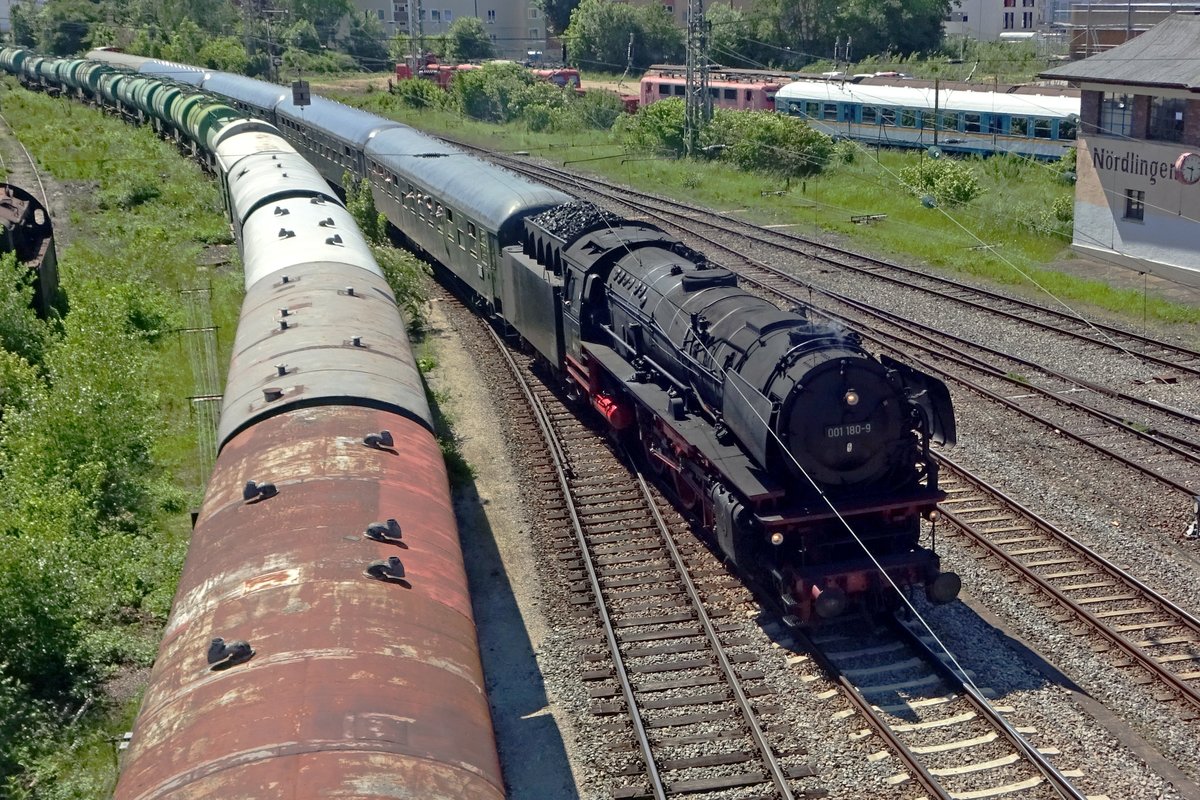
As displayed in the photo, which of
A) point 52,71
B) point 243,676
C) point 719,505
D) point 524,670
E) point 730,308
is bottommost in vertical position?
point 524,670

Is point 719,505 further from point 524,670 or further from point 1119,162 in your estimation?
point 1119,162

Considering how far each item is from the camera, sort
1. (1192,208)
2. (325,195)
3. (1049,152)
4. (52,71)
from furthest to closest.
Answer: (52,71), (1049,152), (1192,208), (325,195)

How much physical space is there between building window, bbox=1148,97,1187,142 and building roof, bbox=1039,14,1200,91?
743 mm

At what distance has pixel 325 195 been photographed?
23.0 metres

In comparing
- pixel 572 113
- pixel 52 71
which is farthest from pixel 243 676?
pixel 52 71

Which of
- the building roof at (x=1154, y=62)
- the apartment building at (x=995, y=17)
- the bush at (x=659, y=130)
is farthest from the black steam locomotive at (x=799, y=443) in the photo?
the apartment building at (x=995, y=17)

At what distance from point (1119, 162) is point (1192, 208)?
2.91 meters

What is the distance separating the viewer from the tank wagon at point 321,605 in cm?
651

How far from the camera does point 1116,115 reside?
30.8 meters

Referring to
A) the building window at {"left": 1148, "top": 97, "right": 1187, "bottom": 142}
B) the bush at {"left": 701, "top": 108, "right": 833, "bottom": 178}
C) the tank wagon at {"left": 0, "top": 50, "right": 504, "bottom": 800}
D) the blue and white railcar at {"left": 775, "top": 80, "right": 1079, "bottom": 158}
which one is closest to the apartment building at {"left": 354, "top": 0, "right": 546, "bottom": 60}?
the blue and white railcar at {"left": 775, "top": 80, "right": 1079, "bottom": 158}

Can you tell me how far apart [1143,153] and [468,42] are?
75.5 meters

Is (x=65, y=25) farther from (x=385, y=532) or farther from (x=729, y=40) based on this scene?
(x=385, y=532)

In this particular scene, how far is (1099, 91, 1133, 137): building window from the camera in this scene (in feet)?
99.4

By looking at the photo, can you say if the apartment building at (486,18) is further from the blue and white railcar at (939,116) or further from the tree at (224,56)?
the blue and white railcar at (939,116)
